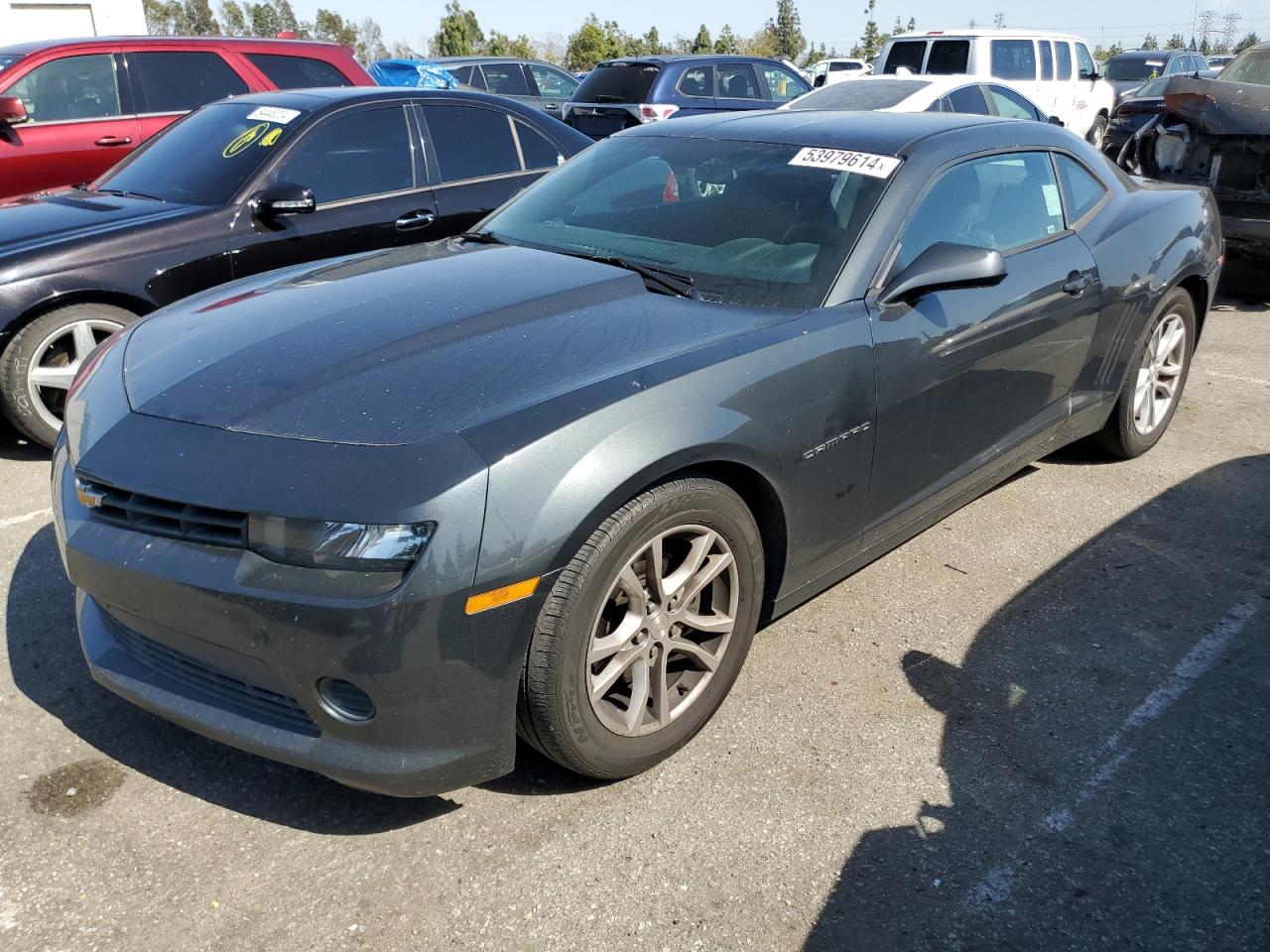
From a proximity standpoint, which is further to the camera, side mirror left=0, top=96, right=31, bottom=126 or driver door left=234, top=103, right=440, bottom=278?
side mirror left=0, top=96, right=31, bottom=126

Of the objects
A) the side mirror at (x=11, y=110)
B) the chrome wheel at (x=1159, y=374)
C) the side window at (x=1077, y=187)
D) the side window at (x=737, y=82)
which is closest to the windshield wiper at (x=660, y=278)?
the side window at (x=1077, y=187)

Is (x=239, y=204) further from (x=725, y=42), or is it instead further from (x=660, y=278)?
(x=725, y=42)

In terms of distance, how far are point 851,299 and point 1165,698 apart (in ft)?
4.80

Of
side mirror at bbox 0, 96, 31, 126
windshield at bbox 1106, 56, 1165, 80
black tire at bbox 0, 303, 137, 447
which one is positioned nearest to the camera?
black tire at bbox 0, 303, 137, 447

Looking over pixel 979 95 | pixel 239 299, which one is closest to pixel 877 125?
pixel 239 299

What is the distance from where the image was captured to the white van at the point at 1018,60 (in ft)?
46.0

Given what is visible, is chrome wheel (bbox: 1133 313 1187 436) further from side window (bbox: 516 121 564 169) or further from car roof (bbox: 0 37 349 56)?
car roof (bbox: 0 37 349 56)

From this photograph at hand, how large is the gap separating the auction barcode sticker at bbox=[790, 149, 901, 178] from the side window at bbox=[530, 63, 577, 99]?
45.2 feet

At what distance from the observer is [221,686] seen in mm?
2424

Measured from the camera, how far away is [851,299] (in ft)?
10.1

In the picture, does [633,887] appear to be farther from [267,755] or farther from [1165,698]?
[1165,698]

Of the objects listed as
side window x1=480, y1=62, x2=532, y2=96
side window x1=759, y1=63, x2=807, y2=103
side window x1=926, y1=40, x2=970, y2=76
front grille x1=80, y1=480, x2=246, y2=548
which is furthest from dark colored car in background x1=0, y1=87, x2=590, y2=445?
side window x1=480, y1=62, x2=532, y2=96

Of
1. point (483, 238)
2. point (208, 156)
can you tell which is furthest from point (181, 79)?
point (483, 238)

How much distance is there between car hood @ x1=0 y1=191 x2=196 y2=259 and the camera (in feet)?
15.6
